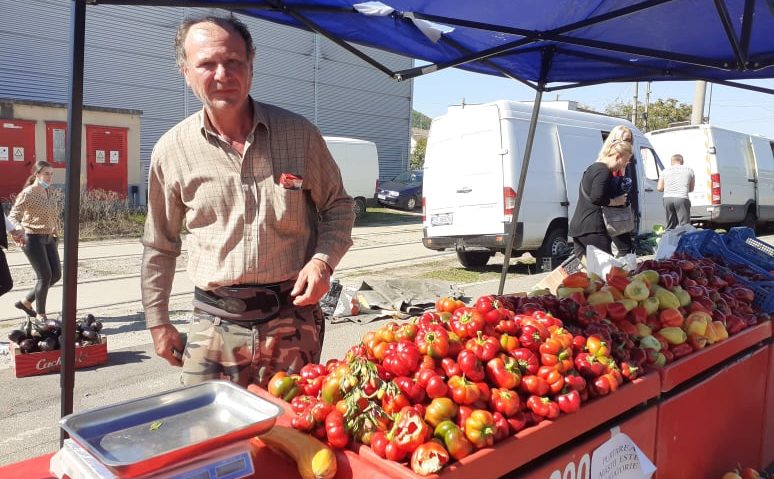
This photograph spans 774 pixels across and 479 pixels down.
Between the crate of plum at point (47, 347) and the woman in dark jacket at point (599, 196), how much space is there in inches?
190

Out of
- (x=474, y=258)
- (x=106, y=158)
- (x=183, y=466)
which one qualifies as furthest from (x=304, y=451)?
(x=106, y=158)

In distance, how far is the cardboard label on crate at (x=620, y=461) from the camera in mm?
2287

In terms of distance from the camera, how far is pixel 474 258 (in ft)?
37.3

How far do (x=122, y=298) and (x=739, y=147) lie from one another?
15.6 m

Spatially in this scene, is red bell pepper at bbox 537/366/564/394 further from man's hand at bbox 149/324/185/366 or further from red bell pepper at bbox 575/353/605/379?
man's hand at bbox 149/324/185/366

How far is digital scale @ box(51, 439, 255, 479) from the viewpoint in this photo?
1.40 meters

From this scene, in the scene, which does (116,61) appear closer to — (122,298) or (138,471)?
(122,298)

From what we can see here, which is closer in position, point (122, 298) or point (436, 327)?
point (436, 327)

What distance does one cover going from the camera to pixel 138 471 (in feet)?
4.44

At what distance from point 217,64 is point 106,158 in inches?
647

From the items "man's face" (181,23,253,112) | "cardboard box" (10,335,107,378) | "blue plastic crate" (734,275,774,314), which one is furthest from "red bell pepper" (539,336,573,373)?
"cardboard box" (10,335,107,378)

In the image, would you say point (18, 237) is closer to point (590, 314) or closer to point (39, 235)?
point (39, 235)

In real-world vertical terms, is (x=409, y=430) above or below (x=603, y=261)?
below

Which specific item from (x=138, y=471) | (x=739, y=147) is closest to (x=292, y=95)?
(x=739, y=147)
